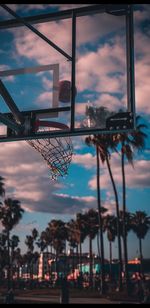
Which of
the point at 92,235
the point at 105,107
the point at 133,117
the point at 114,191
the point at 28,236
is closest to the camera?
the point at 133,117

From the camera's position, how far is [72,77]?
705cm

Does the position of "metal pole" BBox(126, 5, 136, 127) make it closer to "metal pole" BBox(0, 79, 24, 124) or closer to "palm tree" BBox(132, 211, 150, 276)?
"metal pole" BBox(0, 79, 24, 124)

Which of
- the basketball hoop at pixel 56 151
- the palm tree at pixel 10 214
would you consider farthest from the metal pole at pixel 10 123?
the palm tree at pixel 10 214

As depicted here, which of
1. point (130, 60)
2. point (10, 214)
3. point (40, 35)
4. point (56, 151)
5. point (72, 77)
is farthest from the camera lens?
point (10, 214)

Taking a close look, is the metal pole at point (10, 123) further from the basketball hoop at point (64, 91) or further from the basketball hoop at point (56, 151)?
the basketball hoop at point (64, 91)

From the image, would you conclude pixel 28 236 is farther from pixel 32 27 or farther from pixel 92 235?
pixel 32 27

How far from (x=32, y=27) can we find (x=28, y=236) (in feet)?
262

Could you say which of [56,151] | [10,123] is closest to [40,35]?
[10,123]

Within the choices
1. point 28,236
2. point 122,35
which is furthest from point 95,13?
point 28,236

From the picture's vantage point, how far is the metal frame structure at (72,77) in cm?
648

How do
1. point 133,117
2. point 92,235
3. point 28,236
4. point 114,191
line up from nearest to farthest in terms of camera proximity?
point 133,117 < point 114,191 < point 92,235 < point 28,236

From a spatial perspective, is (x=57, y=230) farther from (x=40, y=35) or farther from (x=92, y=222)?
(x=40, y=35)

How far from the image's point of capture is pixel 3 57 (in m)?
7.32

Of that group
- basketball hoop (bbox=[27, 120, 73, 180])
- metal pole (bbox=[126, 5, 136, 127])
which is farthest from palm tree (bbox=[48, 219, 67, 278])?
metal pole (bbox=[126, 5, 136, 127])
